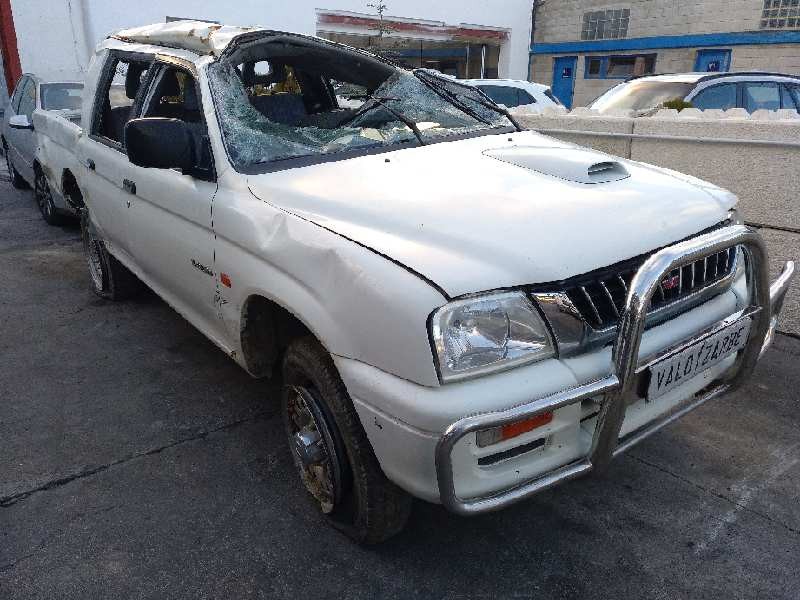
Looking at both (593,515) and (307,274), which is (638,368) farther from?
(307,274)

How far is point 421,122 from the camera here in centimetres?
305

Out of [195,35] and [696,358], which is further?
[195,35]

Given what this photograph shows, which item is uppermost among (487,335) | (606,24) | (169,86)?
(606,24)

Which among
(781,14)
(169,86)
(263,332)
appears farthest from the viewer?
(781,14)

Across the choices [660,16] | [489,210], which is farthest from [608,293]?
[660,16]

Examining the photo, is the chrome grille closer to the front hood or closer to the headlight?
the front hood

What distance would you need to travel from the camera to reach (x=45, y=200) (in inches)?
272

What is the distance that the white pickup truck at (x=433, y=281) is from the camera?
1.74 metres

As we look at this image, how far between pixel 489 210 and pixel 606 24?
845 inches

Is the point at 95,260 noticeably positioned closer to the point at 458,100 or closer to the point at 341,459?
the point at 458,100

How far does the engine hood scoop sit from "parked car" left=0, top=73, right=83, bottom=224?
5.07m

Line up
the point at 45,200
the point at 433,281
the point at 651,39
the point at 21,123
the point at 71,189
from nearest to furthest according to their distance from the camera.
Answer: the point at 433,281 < the point at 71,189 < the point at 21,123 < the point at 45,200 < the point at 651,39

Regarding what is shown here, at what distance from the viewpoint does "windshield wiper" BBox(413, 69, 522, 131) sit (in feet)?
10.9

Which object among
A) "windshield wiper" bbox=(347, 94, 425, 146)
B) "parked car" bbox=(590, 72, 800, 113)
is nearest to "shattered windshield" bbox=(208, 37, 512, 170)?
"windshield wiper" bbox=(347, 94, 425, 146)
